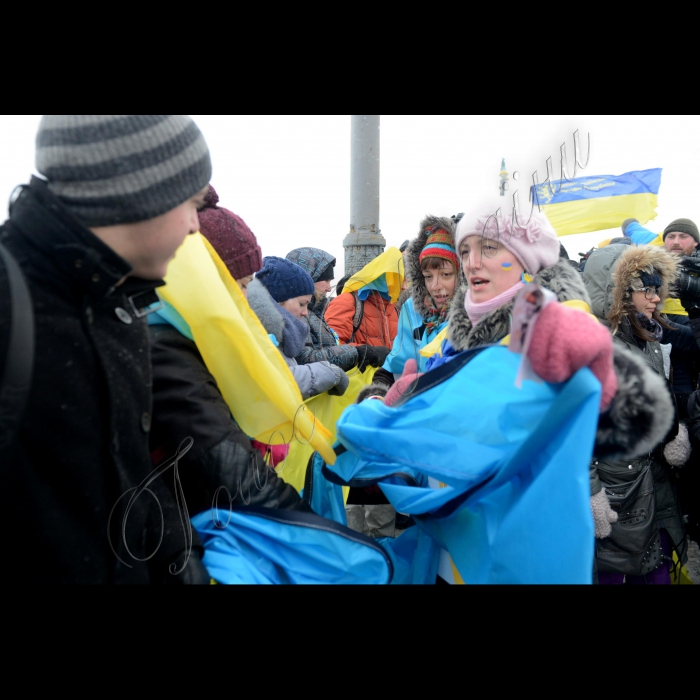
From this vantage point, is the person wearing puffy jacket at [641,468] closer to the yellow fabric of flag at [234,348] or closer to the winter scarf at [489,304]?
the winter scarf at [489,304]

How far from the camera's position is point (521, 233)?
1.66 meters

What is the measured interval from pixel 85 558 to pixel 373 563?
2.59 feet

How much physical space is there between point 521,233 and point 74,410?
4.63ft

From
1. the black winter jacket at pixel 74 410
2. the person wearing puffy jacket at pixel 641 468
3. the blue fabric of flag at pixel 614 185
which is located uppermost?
the blue fabric of flag at pixel 614 185

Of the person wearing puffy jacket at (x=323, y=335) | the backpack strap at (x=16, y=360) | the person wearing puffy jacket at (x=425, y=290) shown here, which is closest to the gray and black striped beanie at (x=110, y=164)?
the backpack strap at (x=16, y=360)

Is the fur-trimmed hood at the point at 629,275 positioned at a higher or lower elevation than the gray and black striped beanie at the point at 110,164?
lower

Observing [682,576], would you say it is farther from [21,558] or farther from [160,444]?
[21,558]

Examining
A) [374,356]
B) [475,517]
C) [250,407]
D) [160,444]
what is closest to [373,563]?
[475,517]

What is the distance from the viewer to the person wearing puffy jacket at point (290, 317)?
248 cm

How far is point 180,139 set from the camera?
1.00 meters

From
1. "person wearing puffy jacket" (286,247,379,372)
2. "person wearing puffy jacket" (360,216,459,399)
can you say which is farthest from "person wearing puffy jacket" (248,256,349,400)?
"person wearing puffy jacket" (360,216,459,399)

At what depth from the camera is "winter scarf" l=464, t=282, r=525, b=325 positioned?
1648 millimetres

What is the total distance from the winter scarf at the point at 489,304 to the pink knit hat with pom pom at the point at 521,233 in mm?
98

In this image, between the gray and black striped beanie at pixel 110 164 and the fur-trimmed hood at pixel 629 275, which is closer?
the gray and black striped beanie at pixel 110 164
